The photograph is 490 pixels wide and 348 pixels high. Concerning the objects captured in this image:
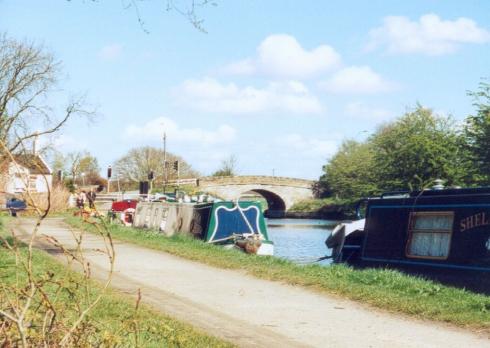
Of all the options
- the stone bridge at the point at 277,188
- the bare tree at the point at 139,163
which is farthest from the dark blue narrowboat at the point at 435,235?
the bare tree at the point at 139,163

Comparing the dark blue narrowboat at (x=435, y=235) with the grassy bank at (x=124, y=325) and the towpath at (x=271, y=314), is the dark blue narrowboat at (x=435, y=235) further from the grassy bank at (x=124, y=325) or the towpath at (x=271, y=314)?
the grassy bank at (x=124, y=325)

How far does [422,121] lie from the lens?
38906 millimetres

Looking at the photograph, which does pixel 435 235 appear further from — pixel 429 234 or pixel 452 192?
pixel 452 192

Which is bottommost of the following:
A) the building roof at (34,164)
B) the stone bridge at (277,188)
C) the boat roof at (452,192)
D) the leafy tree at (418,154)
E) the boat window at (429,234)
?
the boat window at (429,234)

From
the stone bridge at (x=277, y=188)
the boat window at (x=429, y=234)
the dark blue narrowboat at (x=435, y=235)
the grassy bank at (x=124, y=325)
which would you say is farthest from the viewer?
the stone bridge at (x=277, y=188)

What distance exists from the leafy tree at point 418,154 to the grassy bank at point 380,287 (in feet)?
76.7

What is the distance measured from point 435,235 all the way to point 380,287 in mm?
3269

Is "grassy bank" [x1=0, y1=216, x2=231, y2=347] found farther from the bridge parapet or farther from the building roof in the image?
the bridge parapet

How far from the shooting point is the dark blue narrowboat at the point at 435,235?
10180 mm

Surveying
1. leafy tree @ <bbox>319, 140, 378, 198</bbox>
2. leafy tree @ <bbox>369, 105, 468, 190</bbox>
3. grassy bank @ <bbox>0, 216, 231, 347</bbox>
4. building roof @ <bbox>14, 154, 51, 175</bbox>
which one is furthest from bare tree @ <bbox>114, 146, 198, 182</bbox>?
building roof @ <bbox>14, 154, 51, 175</bbox>

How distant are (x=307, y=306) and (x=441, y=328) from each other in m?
1.54

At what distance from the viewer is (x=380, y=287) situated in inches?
329

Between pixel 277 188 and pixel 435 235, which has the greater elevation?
pixel 277 188

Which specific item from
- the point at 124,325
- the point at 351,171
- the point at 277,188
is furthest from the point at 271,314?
the point at 277,188
